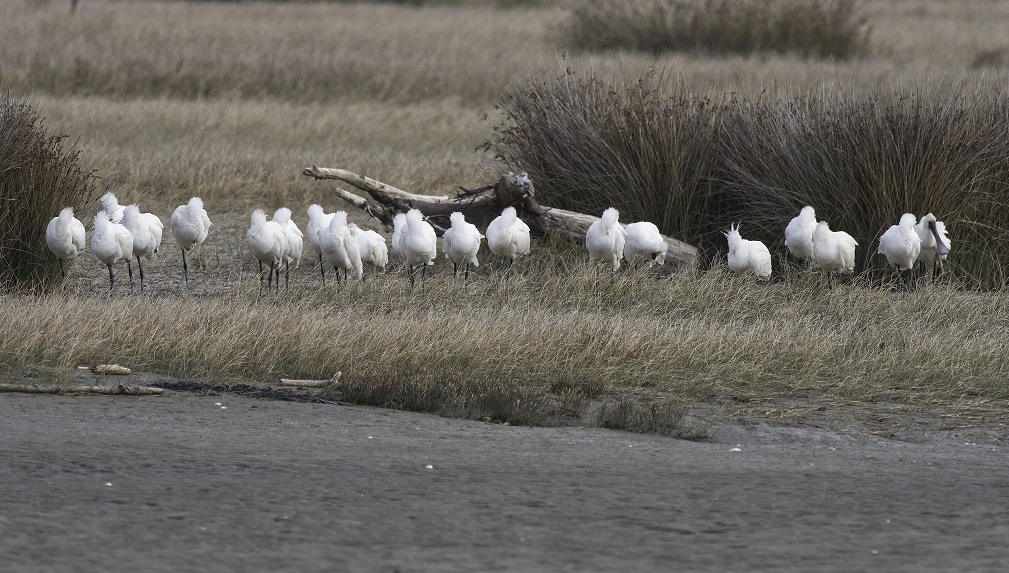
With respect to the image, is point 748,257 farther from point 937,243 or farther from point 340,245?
point 340,245

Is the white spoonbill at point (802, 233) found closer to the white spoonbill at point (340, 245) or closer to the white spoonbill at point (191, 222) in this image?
the white spoonbill at point (340, 245)

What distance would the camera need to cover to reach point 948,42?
3366 cm

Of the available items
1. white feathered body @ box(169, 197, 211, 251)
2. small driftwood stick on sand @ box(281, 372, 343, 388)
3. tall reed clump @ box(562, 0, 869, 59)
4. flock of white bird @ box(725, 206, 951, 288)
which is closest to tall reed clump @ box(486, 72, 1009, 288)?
flock of white bird @ box(725, 206, 951, 288)

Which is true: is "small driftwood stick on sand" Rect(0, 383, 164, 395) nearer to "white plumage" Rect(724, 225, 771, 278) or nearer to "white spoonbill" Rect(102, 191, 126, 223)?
"white spoonbill" Rect(102, 191, 126, 223)

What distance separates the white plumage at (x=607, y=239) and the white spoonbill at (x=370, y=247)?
6.36 ft

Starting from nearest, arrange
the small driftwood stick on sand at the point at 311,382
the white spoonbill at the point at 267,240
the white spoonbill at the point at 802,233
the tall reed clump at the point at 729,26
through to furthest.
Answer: the small driftwood stick on sand at the point at 311,382 < the white spoonbill at the point at 267,240 < the white spoonbill at the point at 802,233 < the tall reed clump at the point at 729,26

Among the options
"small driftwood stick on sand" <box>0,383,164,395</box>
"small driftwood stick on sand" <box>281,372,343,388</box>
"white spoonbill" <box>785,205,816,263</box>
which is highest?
"white spoonbill" <box>785,205,816,263</box>

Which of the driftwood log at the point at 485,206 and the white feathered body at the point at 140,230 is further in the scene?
the driftwood log at the point at 485,206

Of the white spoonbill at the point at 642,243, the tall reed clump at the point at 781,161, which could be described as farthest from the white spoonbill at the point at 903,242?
the white spoonbill at the point at 642,243

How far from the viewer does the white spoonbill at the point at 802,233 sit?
→ 39.2 ft

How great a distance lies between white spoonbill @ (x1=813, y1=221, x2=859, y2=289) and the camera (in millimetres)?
11727

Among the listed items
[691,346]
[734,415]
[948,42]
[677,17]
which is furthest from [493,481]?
[948,42]

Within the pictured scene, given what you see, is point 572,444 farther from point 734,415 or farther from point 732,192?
point 732,192

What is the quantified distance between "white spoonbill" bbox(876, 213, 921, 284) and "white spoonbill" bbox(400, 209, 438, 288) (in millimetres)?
3979
